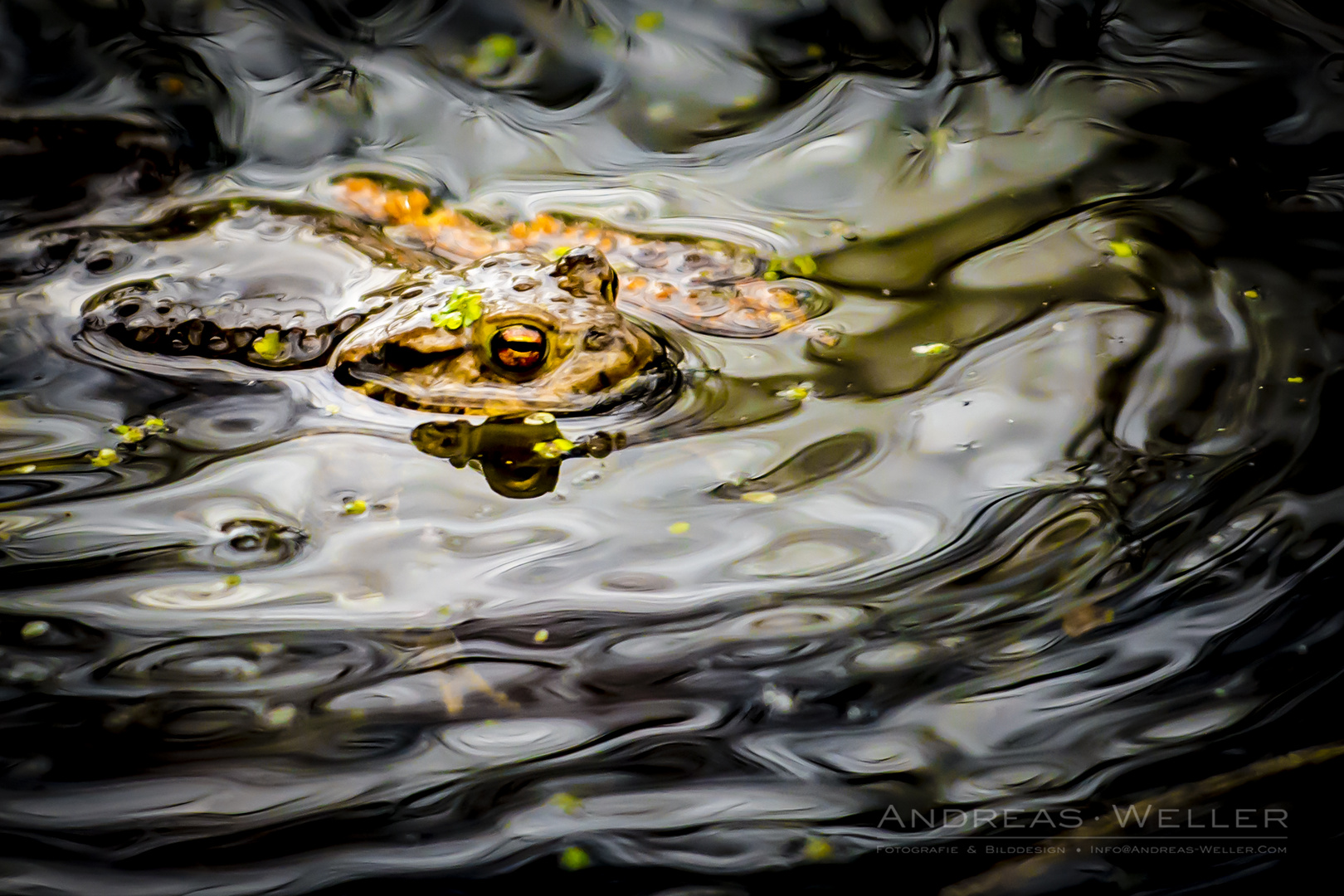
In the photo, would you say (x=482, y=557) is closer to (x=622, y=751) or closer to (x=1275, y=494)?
(x=622, y=751)

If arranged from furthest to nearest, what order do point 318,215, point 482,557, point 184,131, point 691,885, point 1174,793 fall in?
point 184,131, point 318,215, point 482,557, point 1174,793, point 691,885

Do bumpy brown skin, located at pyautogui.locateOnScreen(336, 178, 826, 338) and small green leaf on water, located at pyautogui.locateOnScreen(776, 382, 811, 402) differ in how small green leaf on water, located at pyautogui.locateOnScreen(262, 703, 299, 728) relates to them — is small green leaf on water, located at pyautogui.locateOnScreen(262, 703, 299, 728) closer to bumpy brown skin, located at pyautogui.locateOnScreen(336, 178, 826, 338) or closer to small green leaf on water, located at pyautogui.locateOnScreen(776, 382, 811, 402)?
small green leaf on water, located at pyautogui.locateOnScreen(776, 382, 811, 402)

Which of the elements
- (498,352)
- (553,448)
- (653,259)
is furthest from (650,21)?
(553,448)

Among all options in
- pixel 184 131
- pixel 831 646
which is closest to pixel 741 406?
pixel 831 646

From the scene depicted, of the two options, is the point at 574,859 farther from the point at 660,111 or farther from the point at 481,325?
the point at 660,111

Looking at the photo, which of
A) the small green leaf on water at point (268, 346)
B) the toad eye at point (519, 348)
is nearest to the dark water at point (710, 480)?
the small green leaf on water at point (268, 346)

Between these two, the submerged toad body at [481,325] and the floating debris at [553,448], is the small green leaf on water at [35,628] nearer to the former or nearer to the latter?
the submerged toad body at [481,325]
